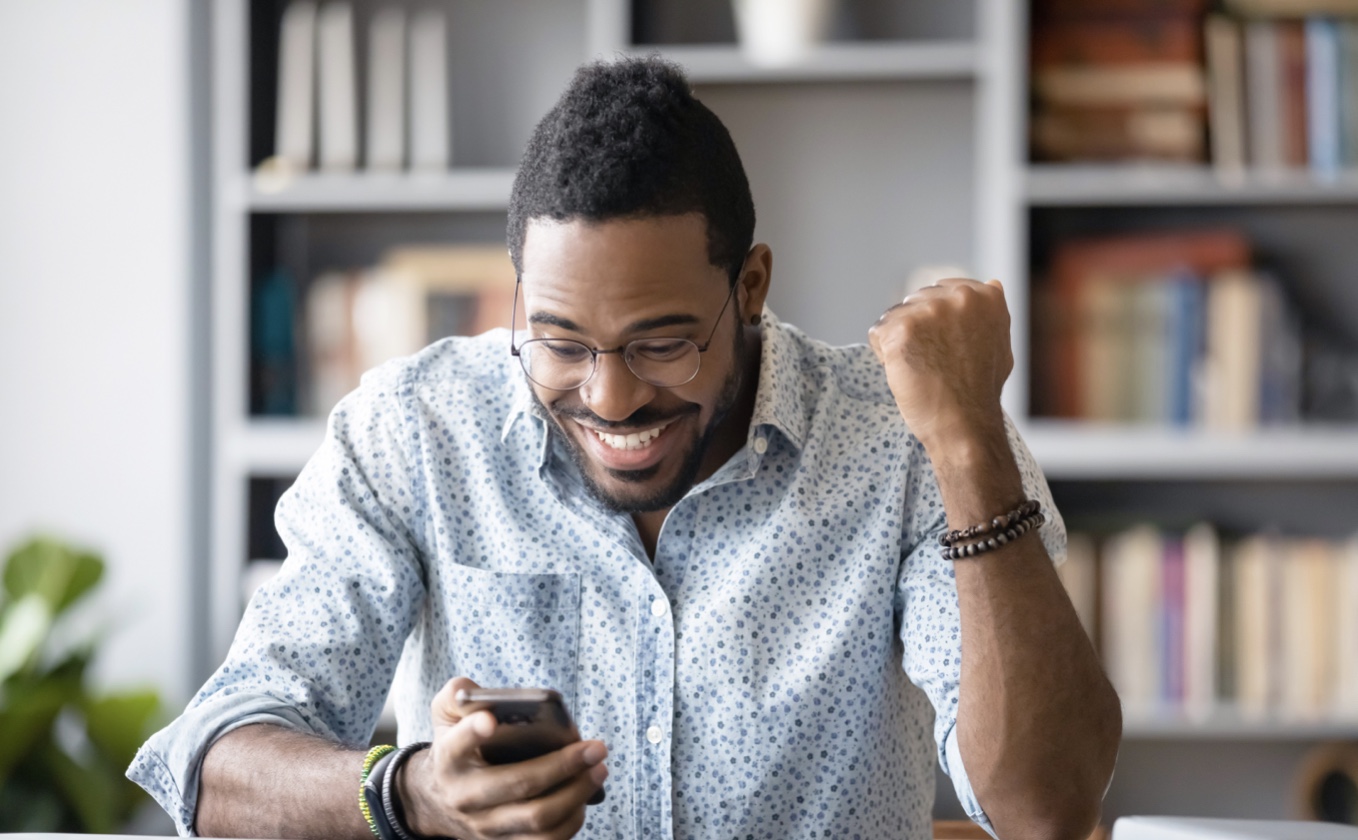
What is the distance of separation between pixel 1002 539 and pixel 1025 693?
13 cm

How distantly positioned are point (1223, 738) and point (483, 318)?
5.37 ft

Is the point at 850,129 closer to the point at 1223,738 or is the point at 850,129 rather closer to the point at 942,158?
the point at 942,158

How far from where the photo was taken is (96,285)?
2615mm

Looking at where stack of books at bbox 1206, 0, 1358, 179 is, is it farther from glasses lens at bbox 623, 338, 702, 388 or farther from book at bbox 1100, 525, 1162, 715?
glasses lens at bbox 623, 338, 702, 388

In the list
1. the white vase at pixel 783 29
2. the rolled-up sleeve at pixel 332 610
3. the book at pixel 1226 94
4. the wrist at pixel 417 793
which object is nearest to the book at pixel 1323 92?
the book at pixel 1226 94

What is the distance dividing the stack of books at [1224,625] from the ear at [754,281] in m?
1.28

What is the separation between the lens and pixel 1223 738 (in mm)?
2561

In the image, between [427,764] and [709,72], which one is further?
[709,72]

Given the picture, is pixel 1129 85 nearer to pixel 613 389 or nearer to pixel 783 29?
pixel 783 29

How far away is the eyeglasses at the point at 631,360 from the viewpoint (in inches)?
46.8

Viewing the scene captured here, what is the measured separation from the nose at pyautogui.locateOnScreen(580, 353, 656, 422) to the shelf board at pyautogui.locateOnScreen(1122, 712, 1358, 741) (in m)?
1.53

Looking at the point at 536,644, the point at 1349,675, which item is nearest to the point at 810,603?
the point at 536,644

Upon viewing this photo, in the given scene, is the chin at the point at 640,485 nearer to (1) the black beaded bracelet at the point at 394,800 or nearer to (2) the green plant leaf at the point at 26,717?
(1) the black beaded bracelet at the point at 394,800

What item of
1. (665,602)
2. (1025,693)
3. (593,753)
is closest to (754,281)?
(665,602)
